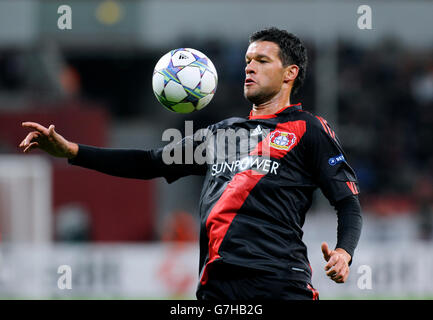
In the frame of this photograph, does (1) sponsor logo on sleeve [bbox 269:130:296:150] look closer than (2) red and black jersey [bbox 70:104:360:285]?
No

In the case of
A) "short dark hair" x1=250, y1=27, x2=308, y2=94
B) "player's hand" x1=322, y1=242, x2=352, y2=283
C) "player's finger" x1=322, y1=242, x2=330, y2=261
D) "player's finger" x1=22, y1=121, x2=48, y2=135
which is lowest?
"player's hand" x1=322, y1=242, x2=352, y2=283

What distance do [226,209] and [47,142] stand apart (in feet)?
3.90

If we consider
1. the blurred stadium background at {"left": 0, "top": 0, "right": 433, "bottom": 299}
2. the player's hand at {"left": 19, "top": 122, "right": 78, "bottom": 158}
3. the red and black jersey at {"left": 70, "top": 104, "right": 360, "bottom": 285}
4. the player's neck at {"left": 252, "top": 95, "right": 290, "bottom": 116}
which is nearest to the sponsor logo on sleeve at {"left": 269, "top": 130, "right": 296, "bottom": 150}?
the red and black jersey at {"left": 70, "top": 104, "right": 360, "bottom": 285}

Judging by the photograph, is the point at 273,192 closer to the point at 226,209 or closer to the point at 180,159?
the point at 226,209

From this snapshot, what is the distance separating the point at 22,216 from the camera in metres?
14.5

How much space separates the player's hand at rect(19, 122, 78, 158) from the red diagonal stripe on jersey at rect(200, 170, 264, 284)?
1010mm

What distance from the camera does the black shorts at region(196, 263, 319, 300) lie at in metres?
4.29

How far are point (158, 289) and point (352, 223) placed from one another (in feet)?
32.7

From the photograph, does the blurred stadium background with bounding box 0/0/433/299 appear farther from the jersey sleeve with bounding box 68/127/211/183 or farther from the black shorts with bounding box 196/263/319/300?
the black shorts with bounding box 196/263/319/300

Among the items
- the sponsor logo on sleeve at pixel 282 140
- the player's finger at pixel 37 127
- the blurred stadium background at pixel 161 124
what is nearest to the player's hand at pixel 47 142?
the player's finger at pixel 37 127

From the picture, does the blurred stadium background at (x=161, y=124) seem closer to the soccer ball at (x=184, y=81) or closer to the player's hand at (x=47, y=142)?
the soccer ball at (x=184, y=81)

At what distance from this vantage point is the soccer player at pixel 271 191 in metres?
4.32

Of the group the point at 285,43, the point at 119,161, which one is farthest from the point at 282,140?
the point at 119,161

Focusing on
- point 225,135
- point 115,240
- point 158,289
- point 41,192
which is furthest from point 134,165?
point 115,240
